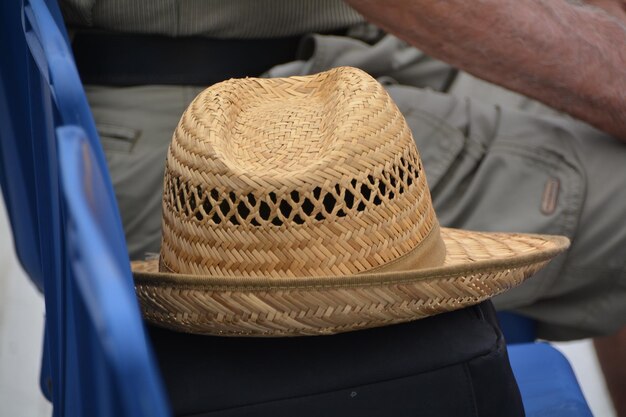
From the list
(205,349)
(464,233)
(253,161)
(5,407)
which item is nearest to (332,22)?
(464,233)

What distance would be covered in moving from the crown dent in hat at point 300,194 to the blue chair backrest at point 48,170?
0.44 ft

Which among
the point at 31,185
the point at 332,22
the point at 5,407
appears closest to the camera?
the point at 31,185

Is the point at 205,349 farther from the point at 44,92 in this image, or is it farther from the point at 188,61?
the point at 188,61

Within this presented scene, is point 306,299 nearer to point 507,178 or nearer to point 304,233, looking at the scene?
point 304,233

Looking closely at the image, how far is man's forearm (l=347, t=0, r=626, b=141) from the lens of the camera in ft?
4.43

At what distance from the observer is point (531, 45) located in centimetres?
137

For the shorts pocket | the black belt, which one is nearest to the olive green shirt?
the black belt

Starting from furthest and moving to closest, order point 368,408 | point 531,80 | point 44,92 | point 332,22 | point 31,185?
point 332,22 < point 531,80 < point 31,185 < point 368,408 < point 44,92

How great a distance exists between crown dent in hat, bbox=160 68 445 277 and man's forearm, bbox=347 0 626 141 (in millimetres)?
385

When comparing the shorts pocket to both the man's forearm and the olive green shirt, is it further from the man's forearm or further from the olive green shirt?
the olive green shirt

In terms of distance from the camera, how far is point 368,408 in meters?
0.88

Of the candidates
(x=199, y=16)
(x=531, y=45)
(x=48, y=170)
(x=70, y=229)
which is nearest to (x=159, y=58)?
(x=199, y=16)

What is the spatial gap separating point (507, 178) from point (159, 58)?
1.79 ft

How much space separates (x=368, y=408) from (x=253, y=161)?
0.26m
